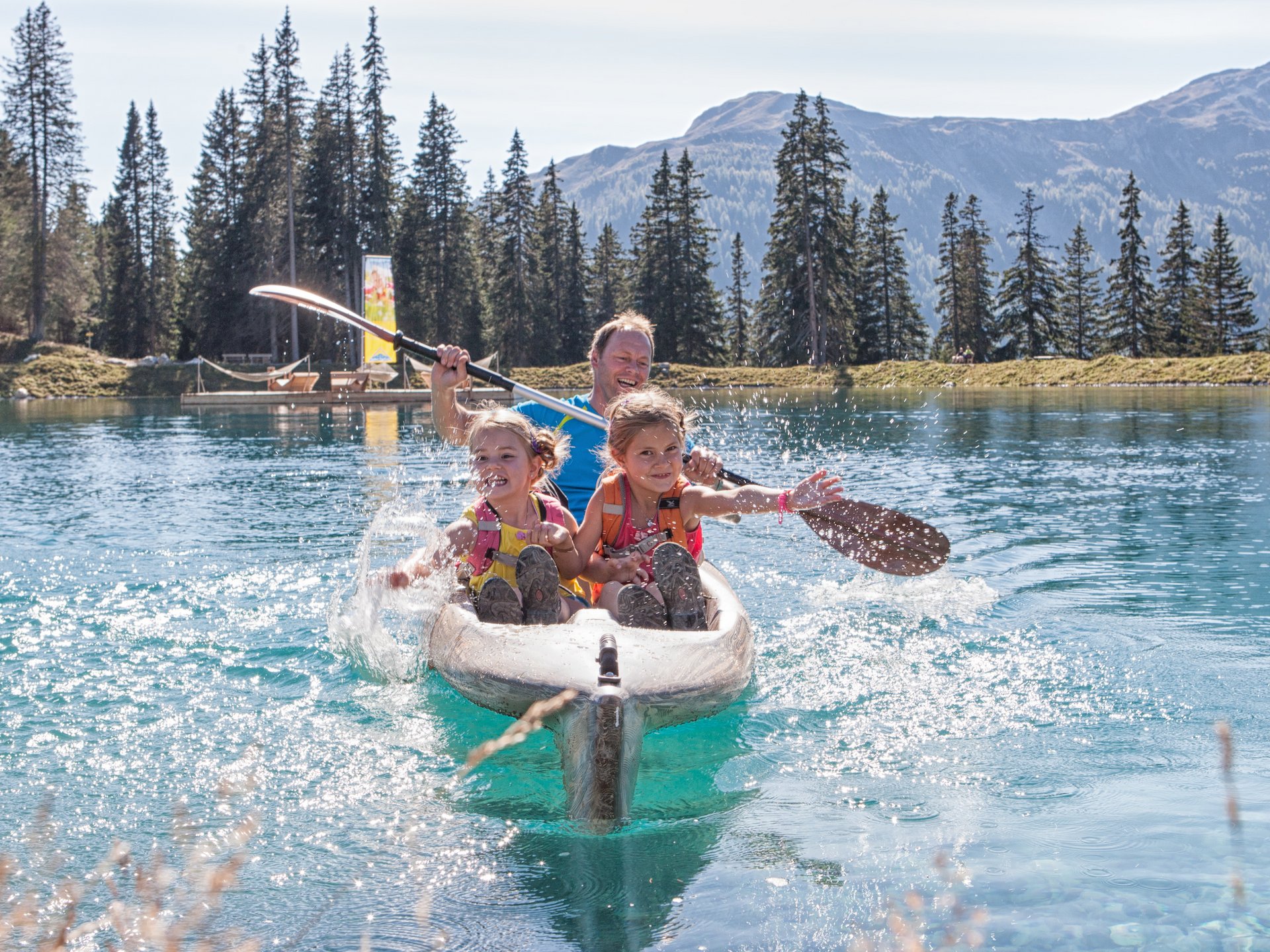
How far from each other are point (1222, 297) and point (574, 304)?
94.3 ft

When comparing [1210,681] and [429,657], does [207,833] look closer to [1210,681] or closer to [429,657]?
[429,657]

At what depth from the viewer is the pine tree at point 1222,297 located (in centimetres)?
5175

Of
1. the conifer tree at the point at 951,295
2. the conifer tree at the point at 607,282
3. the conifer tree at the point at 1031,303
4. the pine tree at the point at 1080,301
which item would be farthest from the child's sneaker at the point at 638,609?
the pine tree at the point at 1080,301

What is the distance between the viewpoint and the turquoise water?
3.63 metres

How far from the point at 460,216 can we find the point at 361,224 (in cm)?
532

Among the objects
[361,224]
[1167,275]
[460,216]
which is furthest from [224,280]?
[1167,275]

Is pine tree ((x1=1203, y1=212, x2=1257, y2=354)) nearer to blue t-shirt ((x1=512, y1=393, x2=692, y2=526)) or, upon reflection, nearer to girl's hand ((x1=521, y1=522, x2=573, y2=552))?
blue t-shirt ((x1=512, y1=393, x2=692, y2=526))

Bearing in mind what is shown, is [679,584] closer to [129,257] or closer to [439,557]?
[439,557]

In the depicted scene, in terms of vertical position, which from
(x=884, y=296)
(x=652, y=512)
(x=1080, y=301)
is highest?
(x=1080, y=301)

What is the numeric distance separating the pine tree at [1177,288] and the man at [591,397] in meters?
52.8

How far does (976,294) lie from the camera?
57562 mm

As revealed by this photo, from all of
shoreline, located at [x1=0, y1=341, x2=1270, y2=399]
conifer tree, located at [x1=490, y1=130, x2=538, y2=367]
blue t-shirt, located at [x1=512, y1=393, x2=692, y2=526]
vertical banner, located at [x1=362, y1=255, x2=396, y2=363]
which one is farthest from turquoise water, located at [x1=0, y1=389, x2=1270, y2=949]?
conifer tree, located at [x1=490, y1=130, x2=538, y2=367]

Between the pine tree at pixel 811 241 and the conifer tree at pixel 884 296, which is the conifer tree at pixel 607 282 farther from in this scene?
the conifer tree at pixel 884 296

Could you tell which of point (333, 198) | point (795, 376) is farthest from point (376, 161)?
point (795, 376)
